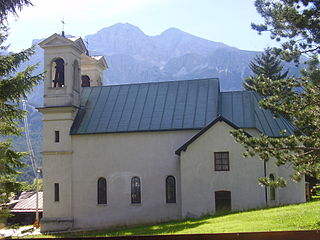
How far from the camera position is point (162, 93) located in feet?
93.8

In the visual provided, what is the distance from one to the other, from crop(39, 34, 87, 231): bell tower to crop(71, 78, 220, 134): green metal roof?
3.48 ft

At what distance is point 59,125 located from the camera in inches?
1093

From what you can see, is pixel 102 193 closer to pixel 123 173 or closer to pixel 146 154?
pixel 123 173

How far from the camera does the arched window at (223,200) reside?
2352 cm

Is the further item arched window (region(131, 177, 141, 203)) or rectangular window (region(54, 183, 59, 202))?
rectangular window (region(54, 183, 59, 202))

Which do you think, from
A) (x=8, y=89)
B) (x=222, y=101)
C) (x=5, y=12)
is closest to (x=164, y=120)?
(x=222, y=101)

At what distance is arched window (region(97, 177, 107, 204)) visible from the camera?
87.6ft

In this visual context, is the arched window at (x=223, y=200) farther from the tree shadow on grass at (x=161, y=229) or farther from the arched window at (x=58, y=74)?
the arched window at (x=58, y=74)

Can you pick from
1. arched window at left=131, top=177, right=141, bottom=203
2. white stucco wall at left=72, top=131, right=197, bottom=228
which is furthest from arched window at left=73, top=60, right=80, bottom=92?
arched window at left=131, top=177, right=141, bottom=203

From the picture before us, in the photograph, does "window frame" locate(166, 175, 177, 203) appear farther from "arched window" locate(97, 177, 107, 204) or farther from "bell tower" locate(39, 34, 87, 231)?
"bell tower" locate(39, 34, 87, 231)

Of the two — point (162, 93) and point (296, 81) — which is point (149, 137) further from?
point (296, 81)

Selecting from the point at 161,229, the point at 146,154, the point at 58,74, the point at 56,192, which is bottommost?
the point at 161,229

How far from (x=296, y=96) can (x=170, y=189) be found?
44.6 feet

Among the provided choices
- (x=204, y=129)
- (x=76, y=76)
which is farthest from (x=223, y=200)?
(x=76, y=76)
